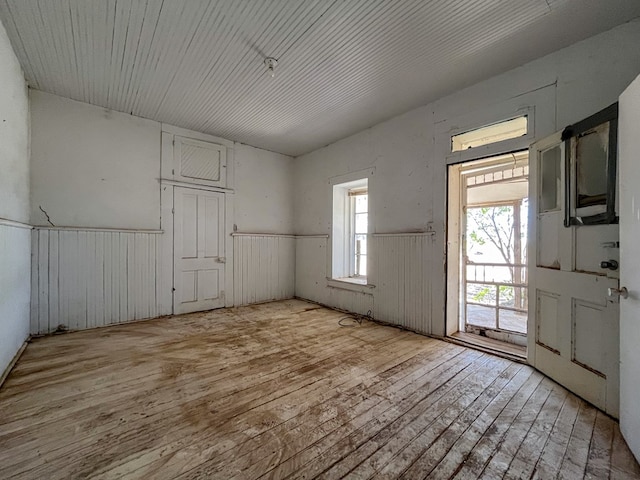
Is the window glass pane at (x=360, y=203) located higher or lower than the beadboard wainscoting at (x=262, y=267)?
higher

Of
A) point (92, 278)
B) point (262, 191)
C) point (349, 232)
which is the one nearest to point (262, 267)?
point (262, 191)

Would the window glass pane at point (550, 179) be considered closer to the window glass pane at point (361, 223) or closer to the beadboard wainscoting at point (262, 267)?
the window glass pane at point (361, 223)

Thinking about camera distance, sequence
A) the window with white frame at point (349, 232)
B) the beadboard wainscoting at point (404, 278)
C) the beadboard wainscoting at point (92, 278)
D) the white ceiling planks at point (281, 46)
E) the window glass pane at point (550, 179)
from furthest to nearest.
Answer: the window with white frame at point (349, 232), the beadboard wainscoting at point (404, 278), the beadboard wainscoting at point (92, 278), the window glass pane at point (550, 179), the white ceiling planks at point (281, 46)

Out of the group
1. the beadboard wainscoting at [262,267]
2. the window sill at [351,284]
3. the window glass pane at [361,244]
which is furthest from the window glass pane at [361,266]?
the beadboard wainscoting at [262,267]

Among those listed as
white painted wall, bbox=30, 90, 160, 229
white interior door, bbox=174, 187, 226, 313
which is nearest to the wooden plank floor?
white interior door, bbox=174, 187, 226, 313

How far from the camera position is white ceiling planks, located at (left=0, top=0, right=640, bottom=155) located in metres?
2.01

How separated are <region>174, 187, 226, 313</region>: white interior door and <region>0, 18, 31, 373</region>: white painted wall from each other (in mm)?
1603

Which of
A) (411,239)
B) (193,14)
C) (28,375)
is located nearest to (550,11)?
(411,239)

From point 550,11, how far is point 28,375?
5009 millimetres

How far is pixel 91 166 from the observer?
11.7 feet

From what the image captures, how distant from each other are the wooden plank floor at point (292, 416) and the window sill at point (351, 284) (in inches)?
51.8

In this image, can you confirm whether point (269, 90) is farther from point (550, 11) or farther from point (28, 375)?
point (28, 375)

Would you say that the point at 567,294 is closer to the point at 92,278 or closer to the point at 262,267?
the point at 262,267

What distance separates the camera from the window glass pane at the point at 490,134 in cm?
292
